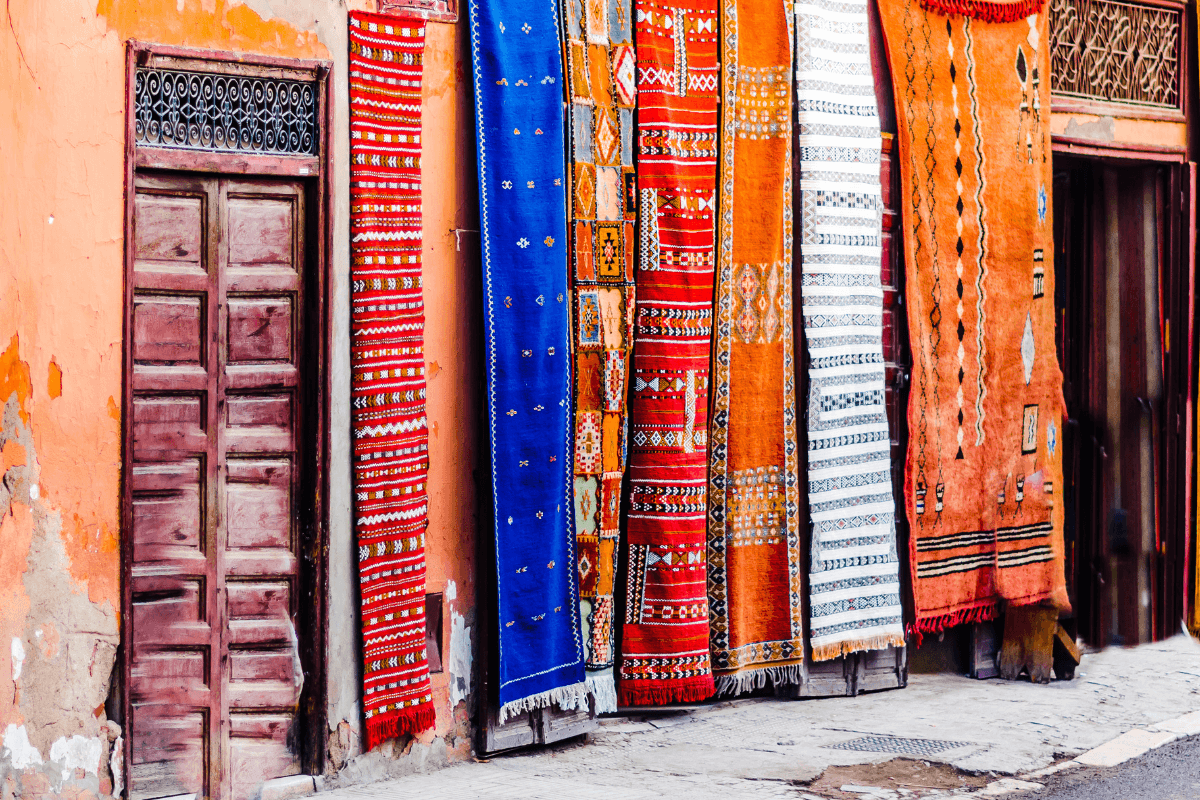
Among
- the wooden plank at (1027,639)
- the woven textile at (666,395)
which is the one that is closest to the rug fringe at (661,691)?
the woven textile at (666,395)

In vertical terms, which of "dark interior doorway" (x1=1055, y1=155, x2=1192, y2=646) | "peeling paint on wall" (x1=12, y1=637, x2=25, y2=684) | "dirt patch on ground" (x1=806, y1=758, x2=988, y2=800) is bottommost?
"dirt patch on ground" (x1=806, y1=758, x2=988, y2=800)

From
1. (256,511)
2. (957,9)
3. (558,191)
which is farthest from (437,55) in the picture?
(957,9)

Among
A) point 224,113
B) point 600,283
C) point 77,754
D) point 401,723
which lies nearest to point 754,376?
point 600,283

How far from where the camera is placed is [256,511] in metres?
5.20

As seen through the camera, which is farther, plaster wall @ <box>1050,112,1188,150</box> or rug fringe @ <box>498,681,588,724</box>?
plaster wall @ <box>1050,112,1188,150</box>

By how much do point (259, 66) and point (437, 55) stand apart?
0.81 metres

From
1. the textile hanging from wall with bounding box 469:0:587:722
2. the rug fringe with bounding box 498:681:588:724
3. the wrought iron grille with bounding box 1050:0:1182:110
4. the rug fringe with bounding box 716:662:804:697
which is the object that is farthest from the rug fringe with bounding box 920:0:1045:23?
the rug fringe with bounding box 498:681:588:724

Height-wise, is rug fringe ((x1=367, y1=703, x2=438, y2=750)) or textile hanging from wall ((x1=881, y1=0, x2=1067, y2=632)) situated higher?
textile hanging from wall ((x1=881, y1=0, x2=1067, y2=632))

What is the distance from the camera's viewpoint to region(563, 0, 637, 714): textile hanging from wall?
19.7ft

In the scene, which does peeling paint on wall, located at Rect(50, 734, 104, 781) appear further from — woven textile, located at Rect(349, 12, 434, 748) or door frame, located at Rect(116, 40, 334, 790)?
woven textile, located at Rect(349, 12, 434, 748)

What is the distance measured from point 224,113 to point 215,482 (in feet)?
4.44

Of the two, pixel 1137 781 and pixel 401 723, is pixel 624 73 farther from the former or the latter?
pixel 1137 781

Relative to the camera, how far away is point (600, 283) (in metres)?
6.07

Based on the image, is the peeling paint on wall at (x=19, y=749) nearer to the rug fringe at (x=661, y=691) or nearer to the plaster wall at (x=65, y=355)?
the plaster wall at (x=65, y=355)
